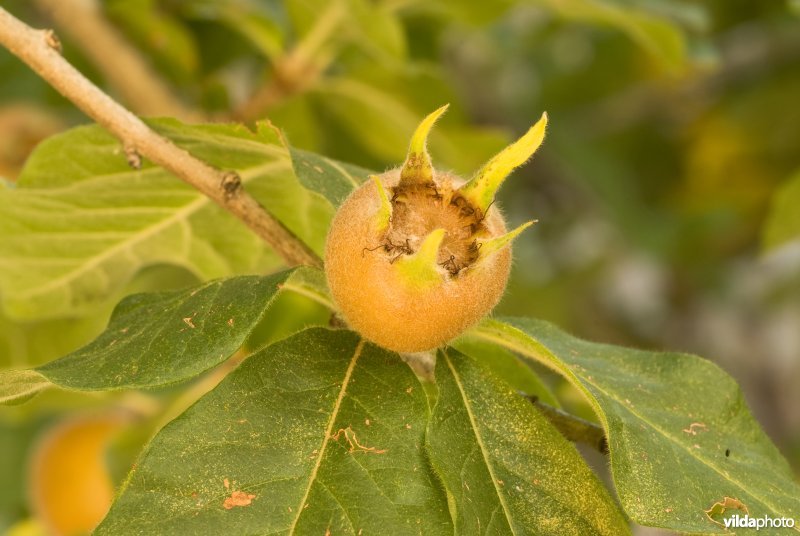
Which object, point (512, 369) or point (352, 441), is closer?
point (352, 441)

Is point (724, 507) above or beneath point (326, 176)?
beneath

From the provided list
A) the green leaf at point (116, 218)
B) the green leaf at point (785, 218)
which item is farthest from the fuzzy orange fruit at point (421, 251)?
the green leaf at point (785, 218)

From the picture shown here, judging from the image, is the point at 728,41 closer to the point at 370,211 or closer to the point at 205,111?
the point at 205,111

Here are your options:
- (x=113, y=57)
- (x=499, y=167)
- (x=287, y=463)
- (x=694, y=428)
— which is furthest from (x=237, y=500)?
(x=113, y=57)

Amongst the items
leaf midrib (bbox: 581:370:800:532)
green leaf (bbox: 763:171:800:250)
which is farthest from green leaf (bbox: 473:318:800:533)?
green leaf (bbox: 763:171:800:250)

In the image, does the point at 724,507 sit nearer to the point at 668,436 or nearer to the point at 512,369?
the point at 668,436

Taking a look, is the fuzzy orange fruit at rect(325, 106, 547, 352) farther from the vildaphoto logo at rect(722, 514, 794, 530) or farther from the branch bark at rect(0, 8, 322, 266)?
the vildaphoto logo at rect(722, 514, 794, 530)

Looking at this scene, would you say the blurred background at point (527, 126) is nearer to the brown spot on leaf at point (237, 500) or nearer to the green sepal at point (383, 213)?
the green sepal at point (383, 213)
